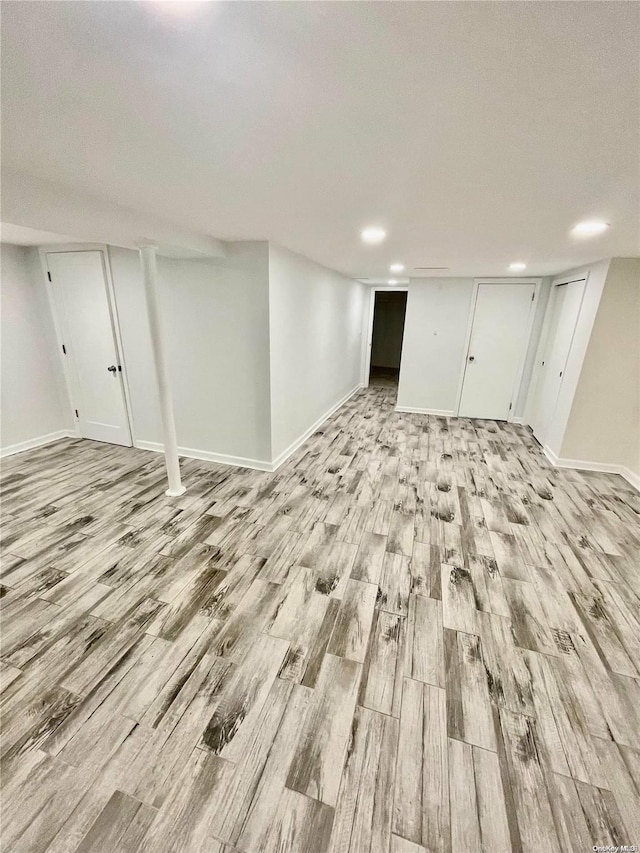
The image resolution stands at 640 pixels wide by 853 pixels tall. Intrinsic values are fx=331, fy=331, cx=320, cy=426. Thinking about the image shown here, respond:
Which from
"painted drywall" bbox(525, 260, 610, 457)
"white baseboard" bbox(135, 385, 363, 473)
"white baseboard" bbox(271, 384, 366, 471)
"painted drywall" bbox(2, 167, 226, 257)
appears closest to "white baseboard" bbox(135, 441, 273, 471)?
"white baseboard" bbox(135, 385, 363, 473)

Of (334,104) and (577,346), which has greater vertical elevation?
(334,104)

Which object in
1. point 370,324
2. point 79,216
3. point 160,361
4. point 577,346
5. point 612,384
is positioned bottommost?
point 612,384

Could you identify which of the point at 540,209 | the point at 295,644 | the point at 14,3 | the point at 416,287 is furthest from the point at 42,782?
the point at 416,287

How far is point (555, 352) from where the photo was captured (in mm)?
4383

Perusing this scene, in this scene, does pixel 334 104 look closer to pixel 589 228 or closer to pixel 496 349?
pixel 589 228

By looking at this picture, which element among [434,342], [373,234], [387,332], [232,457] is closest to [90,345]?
[232,457]

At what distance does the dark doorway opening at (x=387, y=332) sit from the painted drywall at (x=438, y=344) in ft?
10.2

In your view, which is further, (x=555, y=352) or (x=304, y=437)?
(x=304, y=437)

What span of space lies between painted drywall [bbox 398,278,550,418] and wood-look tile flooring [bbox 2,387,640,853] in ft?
9.60

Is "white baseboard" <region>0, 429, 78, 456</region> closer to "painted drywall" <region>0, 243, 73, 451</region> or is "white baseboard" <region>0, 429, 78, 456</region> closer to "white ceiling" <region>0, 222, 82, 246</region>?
"painted drywall" <region>0, 243, 73, 451</region>

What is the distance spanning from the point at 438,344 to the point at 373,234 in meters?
3.42

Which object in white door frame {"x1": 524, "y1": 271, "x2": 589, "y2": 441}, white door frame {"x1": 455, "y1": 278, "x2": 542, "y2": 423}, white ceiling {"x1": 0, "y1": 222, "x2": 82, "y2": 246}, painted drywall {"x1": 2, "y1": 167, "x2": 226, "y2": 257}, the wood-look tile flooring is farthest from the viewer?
white door frame {"x1": 455, "y1": 278, "x2": 542, "y2": 423}

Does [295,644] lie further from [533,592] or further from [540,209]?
[540,209]

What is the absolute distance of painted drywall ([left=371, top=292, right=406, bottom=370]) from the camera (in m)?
9.45
